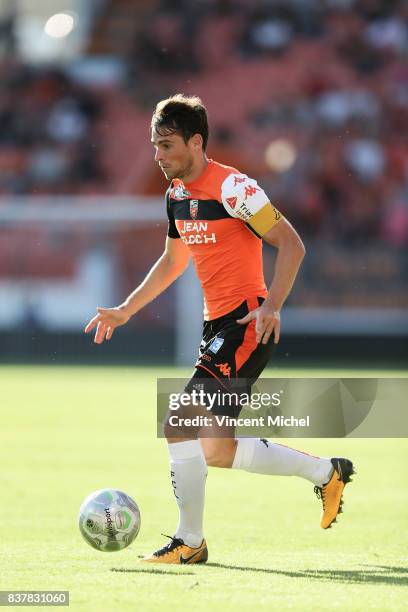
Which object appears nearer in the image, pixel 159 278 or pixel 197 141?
pixel 197 141

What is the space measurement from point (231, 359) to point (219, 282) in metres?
0.41

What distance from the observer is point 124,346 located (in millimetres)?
20250

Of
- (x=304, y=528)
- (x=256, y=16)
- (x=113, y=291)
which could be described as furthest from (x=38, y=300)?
(x=304, y=528)

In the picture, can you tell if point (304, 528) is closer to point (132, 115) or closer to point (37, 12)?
point (132, 115)

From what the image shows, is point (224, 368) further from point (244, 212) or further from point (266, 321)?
point (244, 212)

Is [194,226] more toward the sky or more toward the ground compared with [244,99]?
more toward the ground

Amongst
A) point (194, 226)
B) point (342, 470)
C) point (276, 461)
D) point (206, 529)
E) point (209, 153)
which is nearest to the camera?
point (194, 226)

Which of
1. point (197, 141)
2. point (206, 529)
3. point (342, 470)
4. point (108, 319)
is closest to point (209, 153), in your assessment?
point (206, 529)

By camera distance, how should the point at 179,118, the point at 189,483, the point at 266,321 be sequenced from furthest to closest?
the point at 179,118 → the point at 189,483 → the point at 266,321

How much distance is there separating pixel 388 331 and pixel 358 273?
3.54 ft

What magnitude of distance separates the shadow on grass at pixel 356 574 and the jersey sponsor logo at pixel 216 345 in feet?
3.15

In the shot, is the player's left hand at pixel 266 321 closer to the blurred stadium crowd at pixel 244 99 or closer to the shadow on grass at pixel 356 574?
the shadow on grass at pixel 356 574

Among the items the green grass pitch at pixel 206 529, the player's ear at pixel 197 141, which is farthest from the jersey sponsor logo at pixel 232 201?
the green grass pitch at pixel 206 529

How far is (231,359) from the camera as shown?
5578mm
